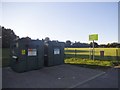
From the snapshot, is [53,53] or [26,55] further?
[53,53]

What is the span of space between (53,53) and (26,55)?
346cm

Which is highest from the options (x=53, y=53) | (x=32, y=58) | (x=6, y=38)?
(x=6, y=38)

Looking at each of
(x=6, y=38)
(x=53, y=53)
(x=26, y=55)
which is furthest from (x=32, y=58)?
(x=6, y=38)

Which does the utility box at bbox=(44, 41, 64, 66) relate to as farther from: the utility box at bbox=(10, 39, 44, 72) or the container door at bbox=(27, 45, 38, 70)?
the container door at bbox=(27, 45, 38, 70)

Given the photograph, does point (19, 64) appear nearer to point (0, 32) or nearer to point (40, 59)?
point (40, 59)

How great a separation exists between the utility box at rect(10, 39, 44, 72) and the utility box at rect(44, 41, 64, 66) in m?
1.34

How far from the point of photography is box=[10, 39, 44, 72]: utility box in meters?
11.9

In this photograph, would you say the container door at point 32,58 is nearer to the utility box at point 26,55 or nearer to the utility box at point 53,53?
the utility box at point 26,55

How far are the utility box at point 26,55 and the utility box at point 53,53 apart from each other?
134 centimetres

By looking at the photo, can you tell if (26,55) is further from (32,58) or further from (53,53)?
(53,53)

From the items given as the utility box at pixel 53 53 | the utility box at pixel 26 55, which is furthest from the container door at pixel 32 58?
the utility box at pixel 53 53

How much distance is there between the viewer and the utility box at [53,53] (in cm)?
1471

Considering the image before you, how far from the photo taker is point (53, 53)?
1514 centimetres

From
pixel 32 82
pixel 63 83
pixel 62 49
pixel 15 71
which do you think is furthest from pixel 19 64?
pixel 62 49
